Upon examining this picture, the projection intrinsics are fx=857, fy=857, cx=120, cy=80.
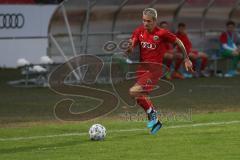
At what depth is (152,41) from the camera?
15719mm

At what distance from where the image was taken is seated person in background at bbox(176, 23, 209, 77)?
26719mm

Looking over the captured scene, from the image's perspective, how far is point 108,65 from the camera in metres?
25.4

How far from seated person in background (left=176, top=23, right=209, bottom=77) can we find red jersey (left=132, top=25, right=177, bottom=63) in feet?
35.0

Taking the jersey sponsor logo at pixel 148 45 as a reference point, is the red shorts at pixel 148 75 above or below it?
below

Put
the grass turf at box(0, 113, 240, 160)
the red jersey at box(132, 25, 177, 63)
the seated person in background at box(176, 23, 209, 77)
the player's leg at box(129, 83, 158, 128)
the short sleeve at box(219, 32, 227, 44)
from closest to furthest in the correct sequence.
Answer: the grass turf at box(0, 113, 240, 160) < the player's leg at box(129, 83, 158, 128) < the red jersey at box(132, 25, 177, 63) < the seated person in background at box(176, 23, 209, 77) < the short sleeve at box(219, 32, 227, 44)

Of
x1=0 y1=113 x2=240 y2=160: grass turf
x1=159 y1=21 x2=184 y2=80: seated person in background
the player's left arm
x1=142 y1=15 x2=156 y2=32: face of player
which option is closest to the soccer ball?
x1=0 y1=113 x2=240 y2=160: grass turf

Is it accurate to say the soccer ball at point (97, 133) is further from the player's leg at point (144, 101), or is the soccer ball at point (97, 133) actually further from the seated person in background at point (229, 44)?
the seated person in background at point (229, 44)

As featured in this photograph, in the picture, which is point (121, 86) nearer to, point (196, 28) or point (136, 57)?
point (136, 57)

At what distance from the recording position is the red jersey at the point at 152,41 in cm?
1562

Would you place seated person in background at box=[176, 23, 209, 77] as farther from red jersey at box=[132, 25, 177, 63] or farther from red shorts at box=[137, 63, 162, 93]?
red jersey at box=[132, 25, 177, 63]

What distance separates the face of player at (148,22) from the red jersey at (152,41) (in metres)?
0.16

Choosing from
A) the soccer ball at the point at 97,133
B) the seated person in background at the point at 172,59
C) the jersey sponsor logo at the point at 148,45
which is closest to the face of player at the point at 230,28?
the seated person in background at the point at 172,59

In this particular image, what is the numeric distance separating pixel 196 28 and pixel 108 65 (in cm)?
547

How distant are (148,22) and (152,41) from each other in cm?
48
